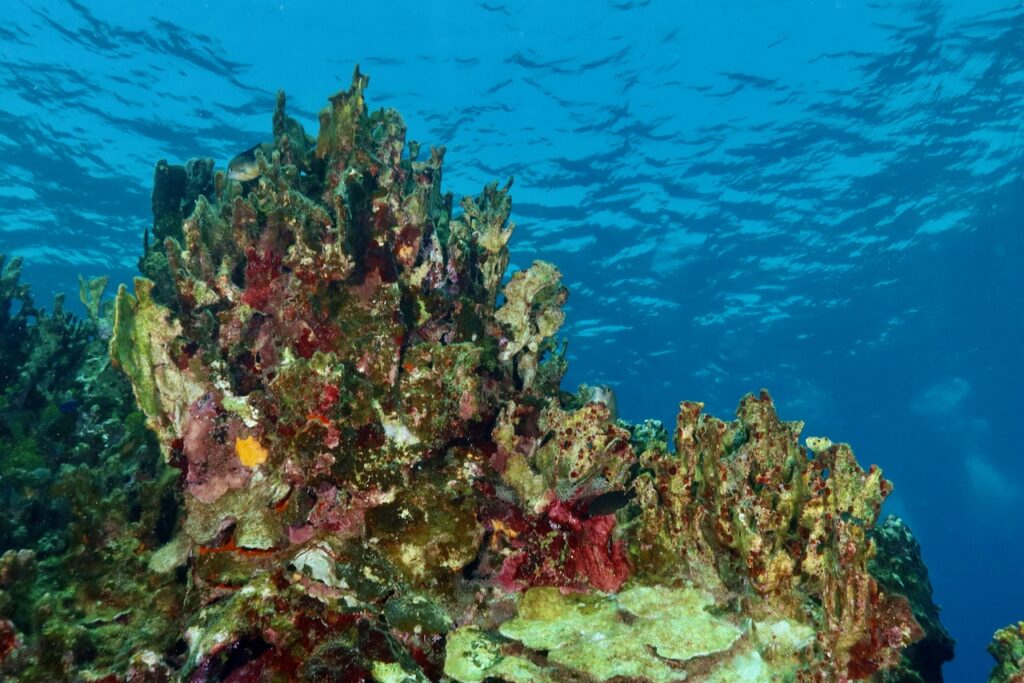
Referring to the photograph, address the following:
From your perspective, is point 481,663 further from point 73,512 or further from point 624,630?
point 73,512

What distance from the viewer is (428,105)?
809 inches

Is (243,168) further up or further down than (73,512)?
further up

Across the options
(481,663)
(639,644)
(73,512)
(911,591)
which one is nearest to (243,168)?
(73,512)

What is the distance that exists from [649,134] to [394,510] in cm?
2112

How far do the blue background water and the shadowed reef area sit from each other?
619 inches

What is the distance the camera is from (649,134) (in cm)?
2175

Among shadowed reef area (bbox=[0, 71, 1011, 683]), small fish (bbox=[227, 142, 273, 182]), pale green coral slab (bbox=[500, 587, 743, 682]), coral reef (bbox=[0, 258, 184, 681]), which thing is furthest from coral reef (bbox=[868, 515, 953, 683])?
small fish (bbox=[227, 142, 273, 182])

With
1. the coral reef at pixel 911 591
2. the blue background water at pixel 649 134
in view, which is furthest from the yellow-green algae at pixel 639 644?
the blue background water at pixel 649 134

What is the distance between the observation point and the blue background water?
57.6 ft

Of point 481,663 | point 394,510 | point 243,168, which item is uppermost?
point 243,168

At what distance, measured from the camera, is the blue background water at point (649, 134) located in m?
17.5

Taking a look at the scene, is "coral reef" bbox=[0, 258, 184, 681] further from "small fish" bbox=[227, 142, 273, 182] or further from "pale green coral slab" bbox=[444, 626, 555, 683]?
"small fish" bbox=[227, 142, 273, 182]

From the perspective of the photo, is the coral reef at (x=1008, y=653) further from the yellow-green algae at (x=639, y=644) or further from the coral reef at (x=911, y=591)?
the yellow-green algae at (x=639, y=644)

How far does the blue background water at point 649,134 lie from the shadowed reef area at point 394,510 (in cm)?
1573
